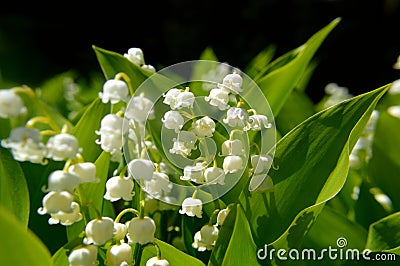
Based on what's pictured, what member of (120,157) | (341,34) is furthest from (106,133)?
(341,34)

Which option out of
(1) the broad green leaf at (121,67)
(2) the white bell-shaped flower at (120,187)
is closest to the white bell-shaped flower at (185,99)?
(2) the white bell-shaped flower at (120,187)

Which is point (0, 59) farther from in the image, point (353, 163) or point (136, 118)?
point (136, 118)

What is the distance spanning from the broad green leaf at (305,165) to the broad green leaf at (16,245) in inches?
12.1

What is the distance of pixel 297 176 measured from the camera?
80 centimetres

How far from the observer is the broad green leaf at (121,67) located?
0.92 meters

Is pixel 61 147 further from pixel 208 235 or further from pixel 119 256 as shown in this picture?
pixel 208 235

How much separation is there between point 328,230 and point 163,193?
256 mm

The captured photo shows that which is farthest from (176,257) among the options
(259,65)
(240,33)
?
(240,33)

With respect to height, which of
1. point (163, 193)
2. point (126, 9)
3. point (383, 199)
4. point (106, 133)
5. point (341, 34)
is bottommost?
point (341, 34)

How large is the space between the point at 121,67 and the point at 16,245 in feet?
1.48

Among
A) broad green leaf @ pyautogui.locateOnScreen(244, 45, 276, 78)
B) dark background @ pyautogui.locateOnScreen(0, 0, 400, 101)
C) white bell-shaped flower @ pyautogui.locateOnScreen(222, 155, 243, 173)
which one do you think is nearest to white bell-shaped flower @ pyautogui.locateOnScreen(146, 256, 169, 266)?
white bell-shaped flower @ pyautogui.locateOnScreen(222, 155, 243, 173)

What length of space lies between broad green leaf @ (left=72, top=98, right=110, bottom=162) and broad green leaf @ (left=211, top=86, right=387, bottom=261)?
0.94ft

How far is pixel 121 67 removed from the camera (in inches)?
37.4

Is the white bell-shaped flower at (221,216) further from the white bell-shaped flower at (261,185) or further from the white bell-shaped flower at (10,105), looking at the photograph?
the white bell-shaped flower at (10,105)
